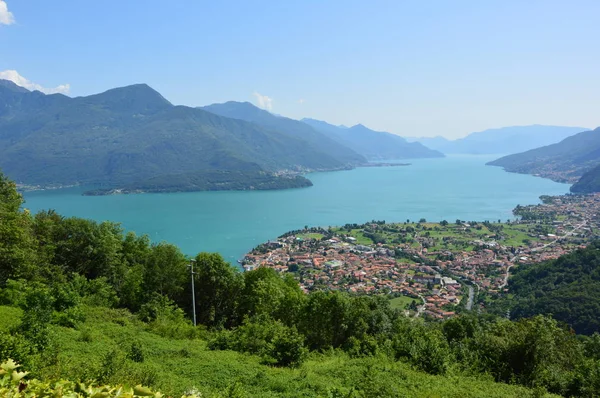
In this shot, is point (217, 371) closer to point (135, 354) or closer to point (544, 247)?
point (135, 354)

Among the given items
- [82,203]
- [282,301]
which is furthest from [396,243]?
[82,203]

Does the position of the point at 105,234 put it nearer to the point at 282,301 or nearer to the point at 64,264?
the point at 64,264

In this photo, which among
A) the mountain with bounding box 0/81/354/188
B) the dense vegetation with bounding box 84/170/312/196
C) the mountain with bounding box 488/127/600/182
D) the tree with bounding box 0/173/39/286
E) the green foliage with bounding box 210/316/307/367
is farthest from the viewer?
the mountain with bounding box 488/127/600/182

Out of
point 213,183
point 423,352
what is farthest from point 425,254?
point 213,183

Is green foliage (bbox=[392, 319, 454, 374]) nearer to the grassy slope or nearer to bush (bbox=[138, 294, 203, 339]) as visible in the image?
the grassy slope

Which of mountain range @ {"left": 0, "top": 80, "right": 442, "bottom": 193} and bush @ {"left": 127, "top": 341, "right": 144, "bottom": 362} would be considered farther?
mountain range @ {"left": 0, "top": 80, "right": 442, "bottom": 193}

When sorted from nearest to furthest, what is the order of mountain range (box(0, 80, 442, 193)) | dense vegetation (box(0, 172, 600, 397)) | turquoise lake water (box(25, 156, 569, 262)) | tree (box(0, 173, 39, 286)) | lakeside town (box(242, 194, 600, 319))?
dense vegetation (box(0, 172, 600, 397)) < tree (box(0, 173, 39, 286)) < lakeside town (box(242, 194, 600, 319)) < turquoise lake water (box(25, 156, 569, 262)) < mountain range (box(0, 80, 442, 193))

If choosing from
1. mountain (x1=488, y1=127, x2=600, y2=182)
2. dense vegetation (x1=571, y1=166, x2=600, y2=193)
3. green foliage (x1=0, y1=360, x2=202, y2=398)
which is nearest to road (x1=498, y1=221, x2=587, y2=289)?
green foliage (x1=0, y1=360, x2=202, y2=398)
